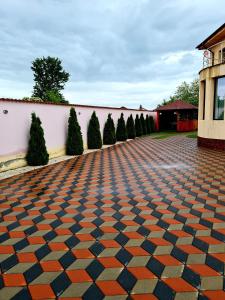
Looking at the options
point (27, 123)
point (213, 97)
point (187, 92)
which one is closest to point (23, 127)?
point (27, 123)

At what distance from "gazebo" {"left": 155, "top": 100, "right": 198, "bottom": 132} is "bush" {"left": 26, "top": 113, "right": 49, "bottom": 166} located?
21325 mm

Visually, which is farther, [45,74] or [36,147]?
[45,74]

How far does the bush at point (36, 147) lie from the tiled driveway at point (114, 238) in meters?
2.74

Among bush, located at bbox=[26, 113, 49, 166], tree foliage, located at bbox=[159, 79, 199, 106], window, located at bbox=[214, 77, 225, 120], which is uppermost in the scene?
tree foliage, located at bbox=[159, 79, 199, 106]

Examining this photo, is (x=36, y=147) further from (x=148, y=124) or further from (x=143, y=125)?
(x=148, y=124)

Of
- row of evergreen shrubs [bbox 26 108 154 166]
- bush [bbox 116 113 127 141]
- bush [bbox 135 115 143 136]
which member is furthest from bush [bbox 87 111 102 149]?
bush [bbox 135 115 143 136]

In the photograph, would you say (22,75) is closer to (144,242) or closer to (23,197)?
(23,197)

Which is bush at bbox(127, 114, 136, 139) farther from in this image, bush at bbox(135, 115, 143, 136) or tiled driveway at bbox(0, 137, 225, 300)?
tiled driveway at bbox(0, 137, 225, 300)

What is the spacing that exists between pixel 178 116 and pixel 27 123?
22.9 metres

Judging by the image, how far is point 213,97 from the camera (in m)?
13.8

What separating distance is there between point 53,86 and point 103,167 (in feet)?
158

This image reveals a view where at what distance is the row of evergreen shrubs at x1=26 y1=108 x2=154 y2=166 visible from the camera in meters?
10.7

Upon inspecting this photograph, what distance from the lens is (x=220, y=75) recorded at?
1291cm

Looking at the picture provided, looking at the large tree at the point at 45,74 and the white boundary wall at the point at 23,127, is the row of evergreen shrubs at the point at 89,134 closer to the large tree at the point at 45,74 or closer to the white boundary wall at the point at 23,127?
the white boundary wall at the point at 23,127
